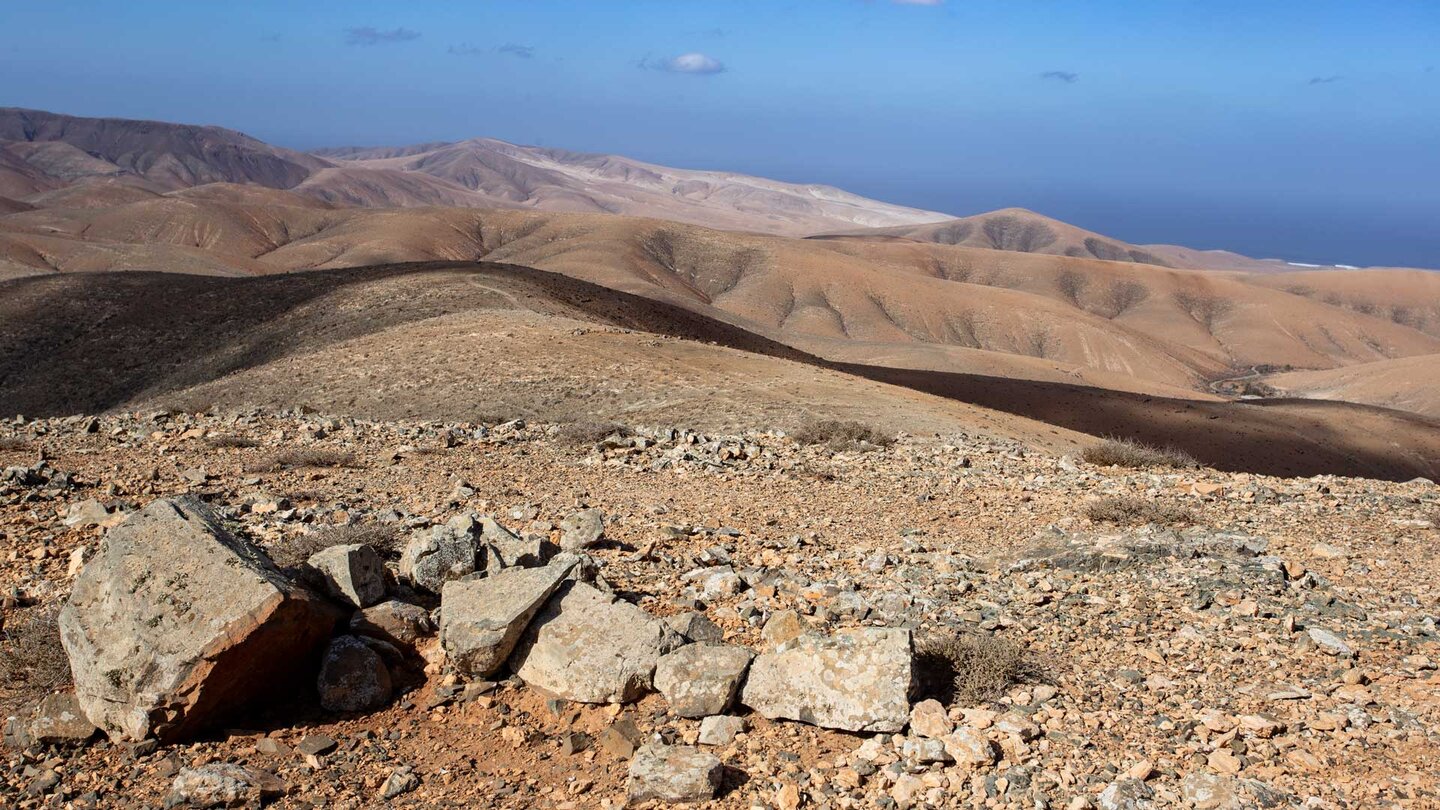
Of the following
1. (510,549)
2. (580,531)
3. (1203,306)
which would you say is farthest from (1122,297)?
(510,549)

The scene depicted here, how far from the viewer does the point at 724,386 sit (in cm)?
1853

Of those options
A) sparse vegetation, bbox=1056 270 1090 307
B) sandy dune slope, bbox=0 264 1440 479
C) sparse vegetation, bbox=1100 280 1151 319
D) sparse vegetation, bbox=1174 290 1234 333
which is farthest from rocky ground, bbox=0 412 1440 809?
sparse vegetation, bbox=1056 270 1090 307

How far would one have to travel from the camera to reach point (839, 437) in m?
12.8

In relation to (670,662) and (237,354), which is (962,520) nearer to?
(670,662)

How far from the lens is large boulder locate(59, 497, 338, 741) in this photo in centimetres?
446

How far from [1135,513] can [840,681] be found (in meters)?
4.86

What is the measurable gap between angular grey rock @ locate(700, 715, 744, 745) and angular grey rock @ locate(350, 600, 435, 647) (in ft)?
5.70

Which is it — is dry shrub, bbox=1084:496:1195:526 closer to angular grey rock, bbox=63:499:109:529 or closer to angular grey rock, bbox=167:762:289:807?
angular grey rock, bbox=167:762:289:807

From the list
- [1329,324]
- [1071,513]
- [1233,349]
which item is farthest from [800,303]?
[1071,513]

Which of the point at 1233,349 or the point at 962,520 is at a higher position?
the point at 1233,349

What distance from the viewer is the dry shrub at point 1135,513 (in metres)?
8.38

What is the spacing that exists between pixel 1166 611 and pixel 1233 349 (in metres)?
102

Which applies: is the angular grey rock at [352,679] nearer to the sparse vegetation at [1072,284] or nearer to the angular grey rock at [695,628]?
the angular grey rock at [695,628]

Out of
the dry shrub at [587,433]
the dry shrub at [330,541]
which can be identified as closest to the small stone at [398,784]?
the dry shrub at [330,541]
